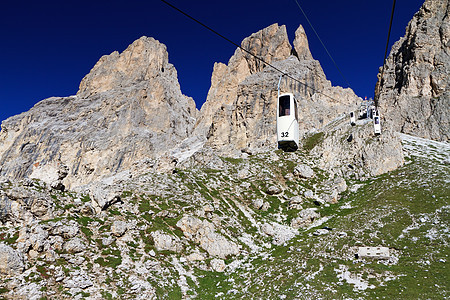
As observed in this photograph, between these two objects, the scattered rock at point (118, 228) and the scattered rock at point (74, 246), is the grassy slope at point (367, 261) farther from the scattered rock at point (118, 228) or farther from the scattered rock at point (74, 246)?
the scattered rock at point (74, 246)

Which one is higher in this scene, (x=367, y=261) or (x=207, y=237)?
(x=207, y=237)

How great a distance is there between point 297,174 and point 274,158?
8.11 meters

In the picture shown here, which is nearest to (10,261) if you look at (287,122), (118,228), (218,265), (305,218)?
(118,228)

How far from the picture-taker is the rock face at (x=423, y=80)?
80938mm

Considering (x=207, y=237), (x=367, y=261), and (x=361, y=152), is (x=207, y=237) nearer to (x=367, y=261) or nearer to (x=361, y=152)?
(x=367, y=261)

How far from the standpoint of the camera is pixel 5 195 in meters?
25.4

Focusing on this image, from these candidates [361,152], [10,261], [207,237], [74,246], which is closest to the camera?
[10,261]

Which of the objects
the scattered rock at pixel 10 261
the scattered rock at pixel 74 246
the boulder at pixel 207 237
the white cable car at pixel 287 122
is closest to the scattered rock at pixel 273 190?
the boulder at pixel 207 237

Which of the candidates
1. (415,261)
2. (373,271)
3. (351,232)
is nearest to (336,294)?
(373,271)

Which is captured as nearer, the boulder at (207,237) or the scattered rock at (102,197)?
the scattered rock at (102,197)

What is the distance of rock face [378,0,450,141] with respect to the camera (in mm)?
80938

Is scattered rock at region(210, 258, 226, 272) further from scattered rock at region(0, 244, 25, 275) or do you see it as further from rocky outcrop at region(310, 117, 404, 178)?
rocky outcrop at region(310, 117, 404, 178)

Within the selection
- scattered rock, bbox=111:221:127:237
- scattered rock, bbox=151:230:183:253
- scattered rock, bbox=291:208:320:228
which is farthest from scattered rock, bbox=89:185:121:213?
scattered rock, bbox=291:208:320:228

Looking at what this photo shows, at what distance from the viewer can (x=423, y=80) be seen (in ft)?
288
